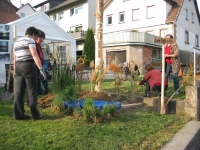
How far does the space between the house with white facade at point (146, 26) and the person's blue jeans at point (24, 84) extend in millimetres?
16666

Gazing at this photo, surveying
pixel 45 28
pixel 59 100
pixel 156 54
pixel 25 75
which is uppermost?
pixel 45 28

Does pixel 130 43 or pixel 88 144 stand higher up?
pixel 130 43

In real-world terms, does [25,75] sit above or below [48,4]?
below

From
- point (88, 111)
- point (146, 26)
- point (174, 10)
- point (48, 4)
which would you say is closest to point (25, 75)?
point (88, 111)

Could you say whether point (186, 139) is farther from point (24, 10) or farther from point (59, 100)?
point (24, 10)

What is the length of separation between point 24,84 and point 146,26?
78.8 ft

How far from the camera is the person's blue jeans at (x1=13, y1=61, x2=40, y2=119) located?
12.2 ft

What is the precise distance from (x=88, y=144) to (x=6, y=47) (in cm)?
723

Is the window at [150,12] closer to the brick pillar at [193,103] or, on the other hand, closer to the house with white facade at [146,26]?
the house with white facade at [146,26]

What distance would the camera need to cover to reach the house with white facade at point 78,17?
3105 cm

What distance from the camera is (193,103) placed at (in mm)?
4543

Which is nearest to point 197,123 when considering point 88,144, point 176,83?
point 176,83

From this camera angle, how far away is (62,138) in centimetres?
298

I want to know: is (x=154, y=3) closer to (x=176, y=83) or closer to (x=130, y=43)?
(x=130, y=43)
